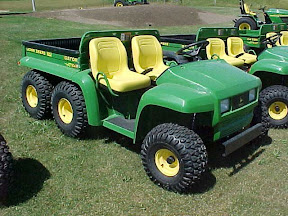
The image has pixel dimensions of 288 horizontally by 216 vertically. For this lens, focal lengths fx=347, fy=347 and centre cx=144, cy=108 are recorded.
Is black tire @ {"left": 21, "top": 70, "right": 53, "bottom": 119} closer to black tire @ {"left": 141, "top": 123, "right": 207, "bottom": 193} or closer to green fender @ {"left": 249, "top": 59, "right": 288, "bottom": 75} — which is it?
black tire @ {"left": 141, "top": 123, "right": 207, "bottom": 193}

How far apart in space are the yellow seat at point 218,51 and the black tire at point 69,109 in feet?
8.62

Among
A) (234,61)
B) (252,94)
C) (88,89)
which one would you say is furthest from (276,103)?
(88,89)

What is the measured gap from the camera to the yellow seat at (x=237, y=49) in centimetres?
635

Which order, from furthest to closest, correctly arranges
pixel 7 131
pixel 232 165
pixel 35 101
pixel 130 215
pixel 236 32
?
pixel 236 32
pixel 35 101
pixel 7 131
pixel 232 165
pixel 130 215

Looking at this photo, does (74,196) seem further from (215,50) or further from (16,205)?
(215,50)

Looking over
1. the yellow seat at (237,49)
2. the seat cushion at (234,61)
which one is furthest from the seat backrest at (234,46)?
the seat cushion at (234,61)

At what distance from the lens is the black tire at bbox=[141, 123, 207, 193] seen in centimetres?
311

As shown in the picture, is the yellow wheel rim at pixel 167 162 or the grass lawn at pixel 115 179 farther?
the yellow wheel rim at pixel 167 162

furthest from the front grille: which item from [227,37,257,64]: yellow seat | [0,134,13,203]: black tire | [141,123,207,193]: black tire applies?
[227,37,257,64]: yellow seat

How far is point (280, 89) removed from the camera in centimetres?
490

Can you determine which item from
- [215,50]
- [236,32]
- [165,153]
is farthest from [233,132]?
[236,32]

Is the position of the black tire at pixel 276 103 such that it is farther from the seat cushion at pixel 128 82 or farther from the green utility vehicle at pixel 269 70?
the seat cushion at pixel 128 82

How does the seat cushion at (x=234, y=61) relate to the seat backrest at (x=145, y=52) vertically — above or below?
below

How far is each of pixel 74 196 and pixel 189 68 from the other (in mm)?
1769
